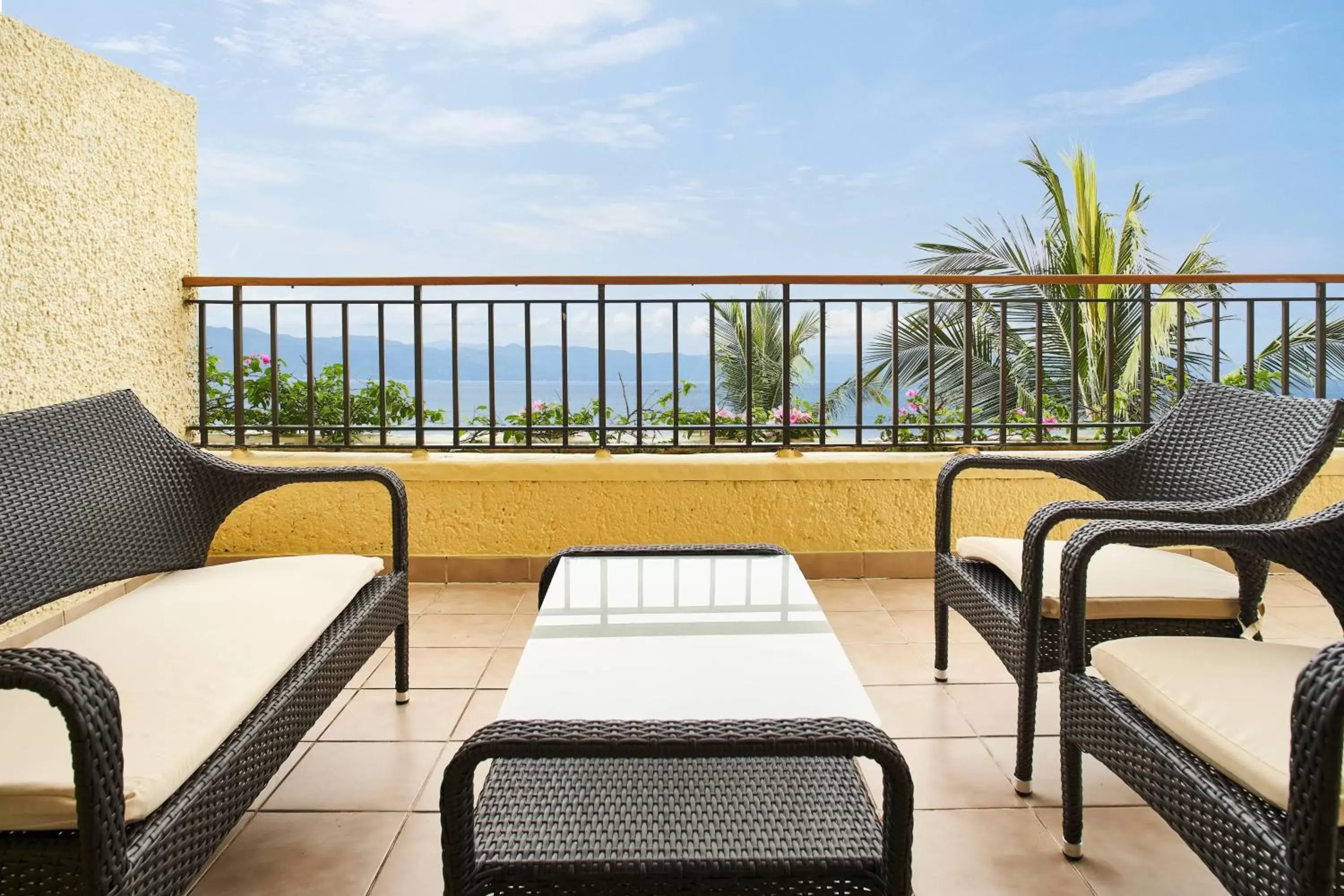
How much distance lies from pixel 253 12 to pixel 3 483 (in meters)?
23.1

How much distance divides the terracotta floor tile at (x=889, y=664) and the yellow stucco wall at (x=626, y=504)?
2.69 feet

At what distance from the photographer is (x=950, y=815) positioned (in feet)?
5.36

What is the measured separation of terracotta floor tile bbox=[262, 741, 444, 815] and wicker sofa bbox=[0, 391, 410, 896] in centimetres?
25

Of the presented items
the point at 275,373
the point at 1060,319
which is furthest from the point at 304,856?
the point at 1060,319

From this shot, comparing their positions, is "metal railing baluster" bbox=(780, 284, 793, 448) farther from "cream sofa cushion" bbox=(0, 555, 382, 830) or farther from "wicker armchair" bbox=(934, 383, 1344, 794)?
"cream sofa cushion" bbox=(0, 555, 382, 830)

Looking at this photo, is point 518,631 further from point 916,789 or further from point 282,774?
point 916,789

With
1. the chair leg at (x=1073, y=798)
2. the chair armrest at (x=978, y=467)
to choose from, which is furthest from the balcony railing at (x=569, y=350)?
the chair leg at (x=1073, y=798)

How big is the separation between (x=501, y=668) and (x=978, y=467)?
1.41 metres

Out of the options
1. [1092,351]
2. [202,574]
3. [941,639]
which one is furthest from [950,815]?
[1092,351]

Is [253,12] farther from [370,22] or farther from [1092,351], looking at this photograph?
[1092,351]

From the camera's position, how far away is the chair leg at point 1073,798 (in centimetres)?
149

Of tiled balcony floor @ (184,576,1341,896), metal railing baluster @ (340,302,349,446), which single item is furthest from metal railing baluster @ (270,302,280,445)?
tiled balcony floor @ (184,576,1341,896)

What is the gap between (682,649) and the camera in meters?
1.52

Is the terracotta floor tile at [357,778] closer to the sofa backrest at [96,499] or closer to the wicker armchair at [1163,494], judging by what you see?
the sofa backrest at [96,499]
